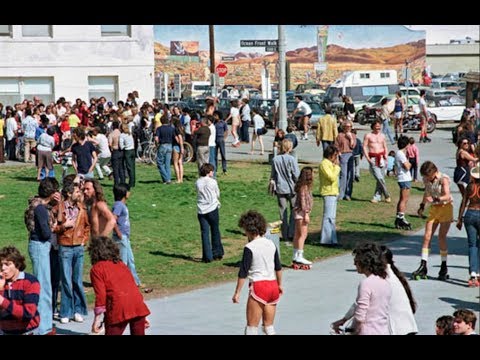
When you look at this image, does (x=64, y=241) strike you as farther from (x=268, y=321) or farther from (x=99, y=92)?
(x=99, y=92)

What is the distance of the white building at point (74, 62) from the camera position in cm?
3875

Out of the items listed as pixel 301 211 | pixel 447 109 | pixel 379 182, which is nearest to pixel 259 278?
pixel 301 211

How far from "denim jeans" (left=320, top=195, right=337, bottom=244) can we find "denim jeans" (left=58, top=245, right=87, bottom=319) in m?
5.15

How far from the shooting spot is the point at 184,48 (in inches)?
2918

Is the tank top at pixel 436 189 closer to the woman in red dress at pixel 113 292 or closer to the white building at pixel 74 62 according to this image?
the woman in red dress at pixel 113 292

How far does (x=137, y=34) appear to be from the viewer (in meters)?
39.6

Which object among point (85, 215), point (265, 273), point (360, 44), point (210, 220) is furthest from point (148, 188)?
point (360, 44)

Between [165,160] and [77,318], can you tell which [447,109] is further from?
[77,318]

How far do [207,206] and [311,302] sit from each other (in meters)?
2.87

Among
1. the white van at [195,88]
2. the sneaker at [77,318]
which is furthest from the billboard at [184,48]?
the sneaker at [77,318]

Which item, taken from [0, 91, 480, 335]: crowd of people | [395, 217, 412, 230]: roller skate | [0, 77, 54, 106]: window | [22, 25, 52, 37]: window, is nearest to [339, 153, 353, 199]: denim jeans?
[0, 91, 480, 335]: crowd of people

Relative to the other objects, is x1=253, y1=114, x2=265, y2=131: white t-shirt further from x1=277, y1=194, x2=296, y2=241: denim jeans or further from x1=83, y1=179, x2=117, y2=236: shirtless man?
x1=83, y1=179, x2=117, y2=236: shirtless man

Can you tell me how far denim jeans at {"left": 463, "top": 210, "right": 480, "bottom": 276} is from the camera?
1312 cm

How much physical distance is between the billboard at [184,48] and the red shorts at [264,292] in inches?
2462
